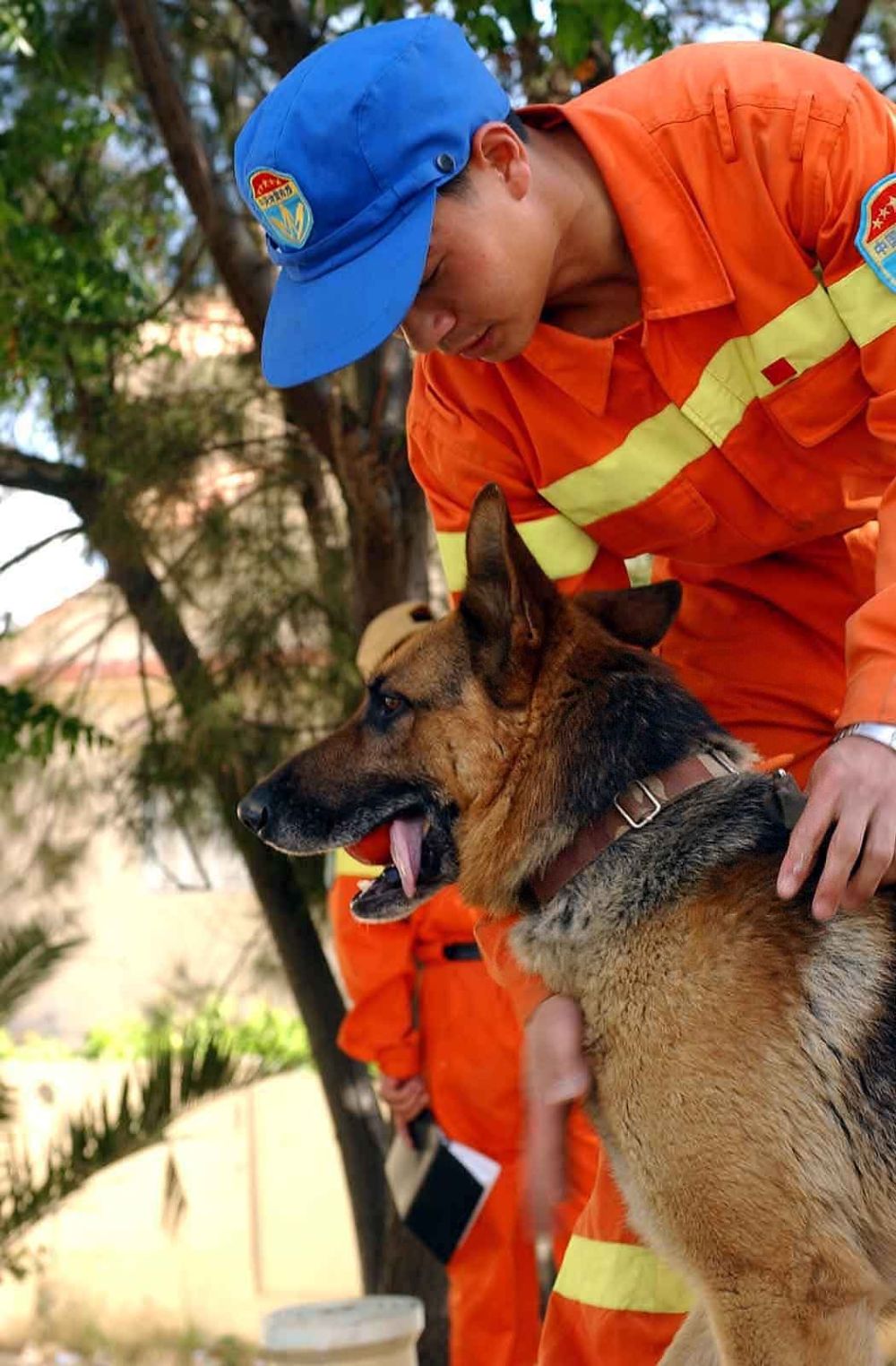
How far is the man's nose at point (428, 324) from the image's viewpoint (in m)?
2.72

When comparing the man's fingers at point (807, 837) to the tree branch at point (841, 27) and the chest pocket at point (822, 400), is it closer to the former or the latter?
the chest pocket at point (822, 400)

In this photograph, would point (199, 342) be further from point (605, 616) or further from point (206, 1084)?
point (605, 616)

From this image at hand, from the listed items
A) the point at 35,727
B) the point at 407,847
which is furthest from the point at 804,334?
the point at 35,727

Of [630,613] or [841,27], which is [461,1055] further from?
[841,27]

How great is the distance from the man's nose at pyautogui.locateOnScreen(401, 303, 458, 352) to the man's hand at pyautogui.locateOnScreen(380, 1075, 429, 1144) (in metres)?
3.14

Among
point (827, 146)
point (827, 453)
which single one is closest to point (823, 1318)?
point (827, 453)

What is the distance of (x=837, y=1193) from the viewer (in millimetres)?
2312

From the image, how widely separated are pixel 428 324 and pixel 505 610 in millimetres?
505

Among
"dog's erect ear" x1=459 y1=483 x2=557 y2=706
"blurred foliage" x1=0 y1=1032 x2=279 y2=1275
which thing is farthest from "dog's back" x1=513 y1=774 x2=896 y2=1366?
"blurred foliage" x1=0 y1=1032 x2=279 y2=1275

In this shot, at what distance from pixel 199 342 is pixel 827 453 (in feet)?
16.2

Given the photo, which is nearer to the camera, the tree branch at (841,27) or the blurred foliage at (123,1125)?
the tree branch at (841,27)

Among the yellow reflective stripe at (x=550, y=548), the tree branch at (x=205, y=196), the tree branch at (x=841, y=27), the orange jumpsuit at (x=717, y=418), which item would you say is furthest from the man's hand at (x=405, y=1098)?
the tree branch at (x=841, y=27)

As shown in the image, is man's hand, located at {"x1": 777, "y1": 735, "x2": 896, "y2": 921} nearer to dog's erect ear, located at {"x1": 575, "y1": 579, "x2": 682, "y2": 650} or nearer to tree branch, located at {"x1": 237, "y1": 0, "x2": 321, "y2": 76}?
dog's erect ear, located at {"x1": 575, "y1": 579, "x2": 682, "y2": 650}

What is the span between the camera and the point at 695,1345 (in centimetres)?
267
